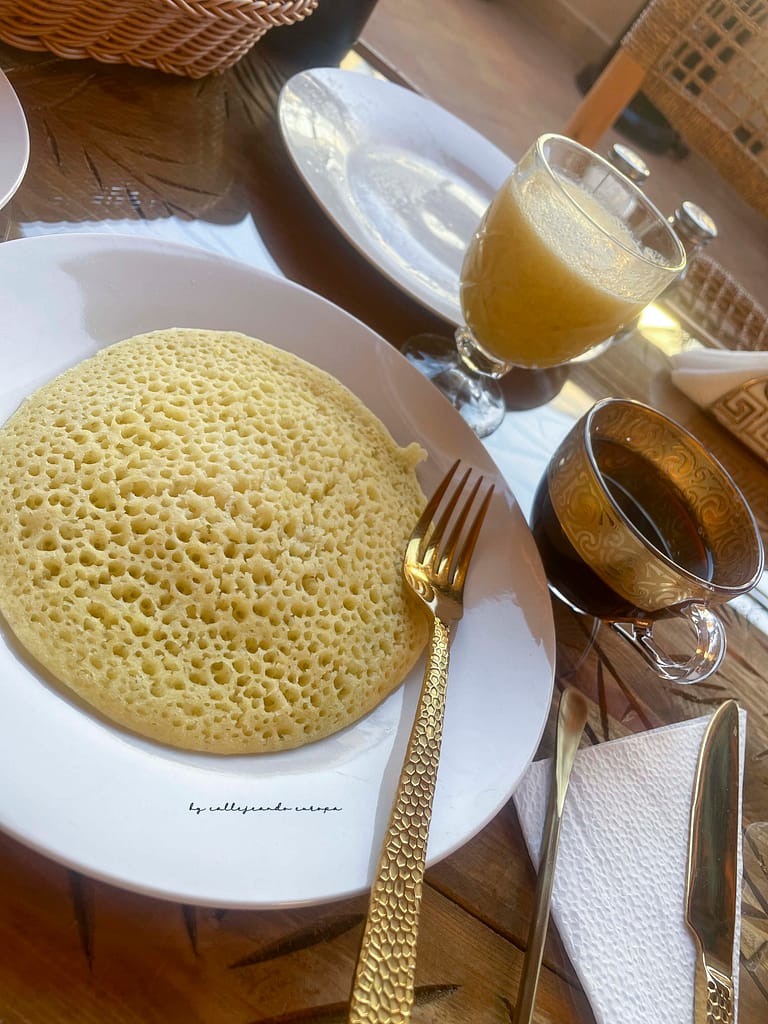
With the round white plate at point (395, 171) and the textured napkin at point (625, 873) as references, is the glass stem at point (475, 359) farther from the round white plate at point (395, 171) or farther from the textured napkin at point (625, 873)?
the textured napkin at point (625, 873)

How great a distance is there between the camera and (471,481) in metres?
0.75

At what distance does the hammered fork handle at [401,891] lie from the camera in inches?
16.1

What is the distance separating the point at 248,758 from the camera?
0.51 m

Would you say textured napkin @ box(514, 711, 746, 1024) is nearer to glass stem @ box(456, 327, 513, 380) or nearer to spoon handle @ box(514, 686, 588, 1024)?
spoon handle @ box(514, 686, 588, 1024)

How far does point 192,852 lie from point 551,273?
24.4 inches

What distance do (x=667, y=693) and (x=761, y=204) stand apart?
1487 millimetres

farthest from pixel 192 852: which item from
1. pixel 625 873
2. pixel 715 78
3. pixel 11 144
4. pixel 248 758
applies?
pixel 715 78

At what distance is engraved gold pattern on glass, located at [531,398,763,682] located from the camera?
2.20 ft

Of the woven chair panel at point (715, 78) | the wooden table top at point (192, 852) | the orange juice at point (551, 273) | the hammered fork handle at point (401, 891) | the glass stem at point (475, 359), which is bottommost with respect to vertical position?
the wooden table top at point (192, 852)

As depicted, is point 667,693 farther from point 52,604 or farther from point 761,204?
point 761,204

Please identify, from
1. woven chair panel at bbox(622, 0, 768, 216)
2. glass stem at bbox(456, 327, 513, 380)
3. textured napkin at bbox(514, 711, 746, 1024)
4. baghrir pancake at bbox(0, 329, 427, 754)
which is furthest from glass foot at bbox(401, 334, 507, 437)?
woven chair panel at bbox(622, 0, 768, 216)

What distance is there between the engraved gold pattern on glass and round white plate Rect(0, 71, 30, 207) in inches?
21.0

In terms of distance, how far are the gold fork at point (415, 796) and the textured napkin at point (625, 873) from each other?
0.12m

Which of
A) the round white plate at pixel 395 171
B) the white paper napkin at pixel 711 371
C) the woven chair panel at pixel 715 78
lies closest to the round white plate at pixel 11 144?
the round white plate at pixel 395 171
